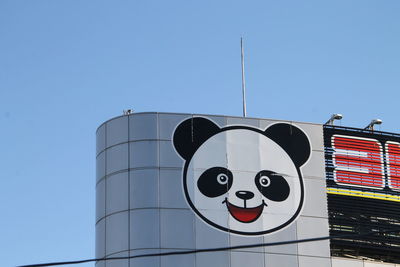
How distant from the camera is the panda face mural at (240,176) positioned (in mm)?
32719

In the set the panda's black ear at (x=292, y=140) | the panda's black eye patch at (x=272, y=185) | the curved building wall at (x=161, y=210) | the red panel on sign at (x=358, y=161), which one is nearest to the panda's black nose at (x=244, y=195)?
the panda's black eye patch at (x=272, y=185)

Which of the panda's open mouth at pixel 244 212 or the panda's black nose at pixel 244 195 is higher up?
the panda's black nose at pixel 244 195

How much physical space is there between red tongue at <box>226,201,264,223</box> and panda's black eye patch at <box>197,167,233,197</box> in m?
0.59

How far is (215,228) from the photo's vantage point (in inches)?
1275

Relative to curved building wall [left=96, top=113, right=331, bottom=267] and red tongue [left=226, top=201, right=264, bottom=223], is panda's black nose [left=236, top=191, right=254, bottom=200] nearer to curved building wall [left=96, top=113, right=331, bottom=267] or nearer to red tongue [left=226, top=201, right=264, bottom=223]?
red tongue [left=226, top=201, right=264, bottom=223]

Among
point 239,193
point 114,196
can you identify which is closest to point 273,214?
point 239,193

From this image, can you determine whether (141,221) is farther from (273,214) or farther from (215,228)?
(273,214)

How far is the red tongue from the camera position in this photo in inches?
1291

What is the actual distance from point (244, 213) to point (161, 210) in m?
3.19

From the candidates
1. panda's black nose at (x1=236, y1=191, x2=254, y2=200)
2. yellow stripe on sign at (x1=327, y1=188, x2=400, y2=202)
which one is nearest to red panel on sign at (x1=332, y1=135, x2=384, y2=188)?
yellow stripe on sign at (x1=327, y1=188, x2=400, y2=202)

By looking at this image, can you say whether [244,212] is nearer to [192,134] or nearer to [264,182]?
[264,182]

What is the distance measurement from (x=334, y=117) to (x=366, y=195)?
437 cm

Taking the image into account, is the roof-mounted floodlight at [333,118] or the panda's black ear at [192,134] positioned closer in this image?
the panda's black ear at [192,134]

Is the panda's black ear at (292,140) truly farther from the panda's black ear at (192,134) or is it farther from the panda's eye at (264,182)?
the panda's black ear at (192,134)
